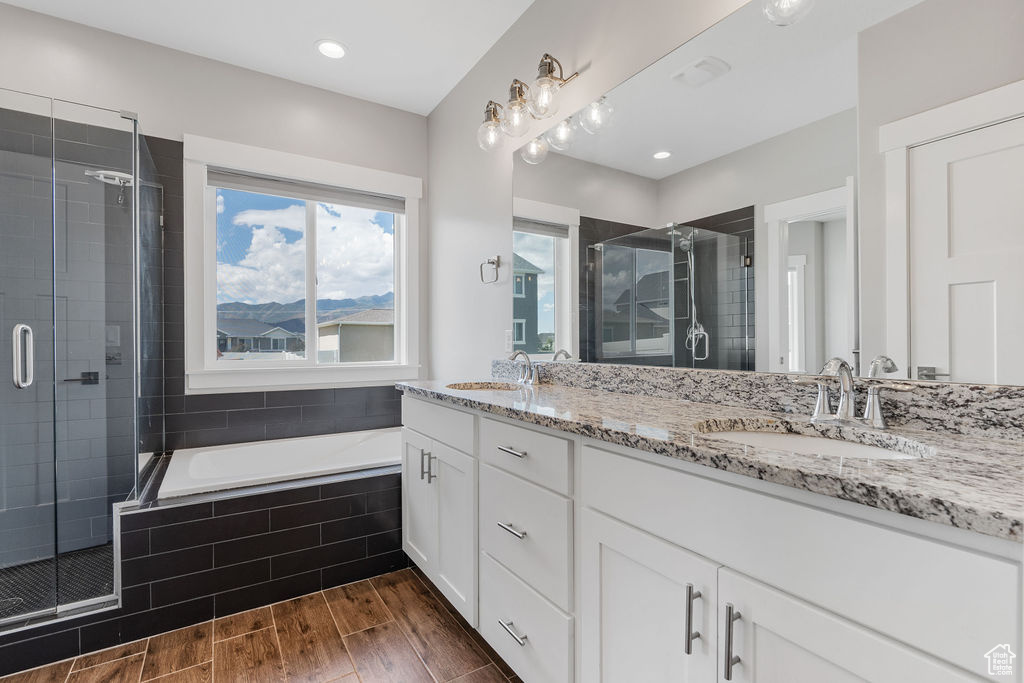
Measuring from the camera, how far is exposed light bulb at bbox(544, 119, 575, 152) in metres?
2.02

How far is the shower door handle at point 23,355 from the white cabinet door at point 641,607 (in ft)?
6.84

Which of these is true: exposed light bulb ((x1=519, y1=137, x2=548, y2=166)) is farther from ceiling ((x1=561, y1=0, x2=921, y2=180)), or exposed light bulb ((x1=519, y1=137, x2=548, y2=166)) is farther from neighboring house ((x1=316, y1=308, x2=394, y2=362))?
neighboring house ((x1=316, y1=308, x2=394, y2=362))

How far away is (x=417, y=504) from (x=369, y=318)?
1.53 meters

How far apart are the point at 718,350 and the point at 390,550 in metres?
1.71

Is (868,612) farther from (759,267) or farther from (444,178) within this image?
(444,178)

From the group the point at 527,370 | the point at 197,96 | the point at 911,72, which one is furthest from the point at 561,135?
the point at 197,96

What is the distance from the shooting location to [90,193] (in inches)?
78.3

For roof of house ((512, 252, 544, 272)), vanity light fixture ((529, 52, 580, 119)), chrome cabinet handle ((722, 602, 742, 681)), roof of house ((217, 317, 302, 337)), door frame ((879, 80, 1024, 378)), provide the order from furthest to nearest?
roof of house ((217, 317, 302, 337)) → roof of house ((512, 252, 544, 272)) → vanity light fixture ((529, 52, 580, 119)) → door frame ((879, 80, 1024, 378)) → chrome cabinet handle ((722, 602, 742, 681))

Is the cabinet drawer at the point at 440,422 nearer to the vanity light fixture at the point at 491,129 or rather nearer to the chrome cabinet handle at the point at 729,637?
the chrome cabinet handle at the point at 729,637

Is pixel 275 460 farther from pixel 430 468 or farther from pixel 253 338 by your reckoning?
pixel 430 468

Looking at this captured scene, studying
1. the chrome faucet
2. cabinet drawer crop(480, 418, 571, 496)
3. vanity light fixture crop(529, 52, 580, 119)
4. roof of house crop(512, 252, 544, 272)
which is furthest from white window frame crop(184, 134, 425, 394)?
cabinet drawer crop(480, 418, 571, 496)

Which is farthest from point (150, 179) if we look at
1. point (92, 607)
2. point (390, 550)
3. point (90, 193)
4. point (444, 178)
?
point (390, 550)

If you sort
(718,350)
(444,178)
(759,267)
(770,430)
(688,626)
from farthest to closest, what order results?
(444,178), (718,350), (759,267), (770,430), (688,626)

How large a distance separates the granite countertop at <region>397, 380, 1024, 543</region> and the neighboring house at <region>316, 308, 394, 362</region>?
1935 mm
